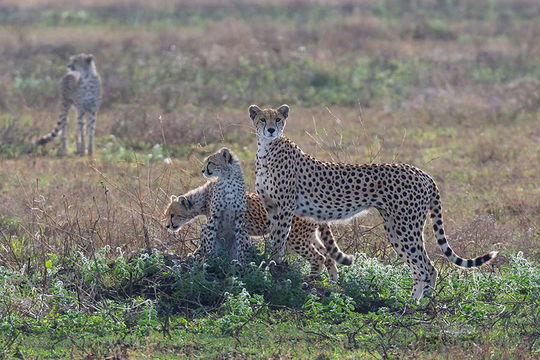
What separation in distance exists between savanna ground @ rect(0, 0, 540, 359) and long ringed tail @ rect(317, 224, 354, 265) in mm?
94

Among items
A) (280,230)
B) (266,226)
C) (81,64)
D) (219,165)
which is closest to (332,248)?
(280,230)

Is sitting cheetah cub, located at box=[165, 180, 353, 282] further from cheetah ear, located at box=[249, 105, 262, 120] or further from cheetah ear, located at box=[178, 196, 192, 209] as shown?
cheetah ear, located at box=[249, 105, 262, 120]

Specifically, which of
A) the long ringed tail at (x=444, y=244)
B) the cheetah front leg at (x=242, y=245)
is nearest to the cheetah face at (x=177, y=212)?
the cheetah front leg at (x=242, y=245)

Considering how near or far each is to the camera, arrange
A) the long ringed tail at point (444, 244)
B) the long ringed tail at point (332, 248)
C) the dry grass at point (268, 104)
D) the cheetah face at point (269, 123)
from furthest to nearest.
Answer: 1. the dry grass at point (268, 104)
2. the cheetah face at point (269, 123)
3. the long ringed tail at point (332, 248)
4. the long ringed tail at point (444, 244)

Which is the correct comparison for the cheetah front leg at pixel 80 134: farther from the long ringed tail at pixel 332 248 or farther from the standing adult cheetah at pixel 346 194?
the long ringed tail at pixel 332 248

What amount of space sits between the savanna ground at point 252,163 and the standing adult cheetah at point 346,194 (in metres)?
0.22

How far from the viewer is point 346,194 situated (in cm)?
795

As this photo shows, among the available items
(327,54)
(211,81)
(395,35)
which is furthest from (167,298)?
(395,35)

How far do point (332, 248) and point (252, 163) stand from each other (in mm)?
4996

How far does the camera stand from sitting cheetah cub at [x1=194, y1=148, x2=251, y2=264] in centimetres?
802

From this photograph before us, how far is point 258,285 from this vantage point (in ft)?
24.8

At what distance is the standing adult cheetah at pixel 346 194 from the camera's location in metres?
7.80

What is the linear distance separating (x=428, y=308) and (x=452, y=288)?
0.43 meters

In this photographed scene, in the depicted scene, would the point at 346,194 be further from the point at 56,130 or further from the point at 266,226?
the point at 56,130
